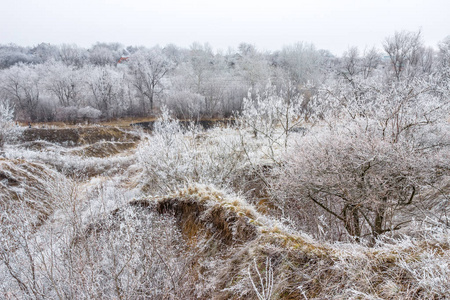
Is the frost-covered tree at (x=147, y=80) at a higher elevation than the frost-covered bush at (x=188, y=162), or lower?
higher

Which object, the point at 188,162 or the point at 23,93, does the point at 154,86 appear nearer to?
the point at 23,93

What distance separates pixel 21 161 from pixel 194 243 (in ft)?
56.8

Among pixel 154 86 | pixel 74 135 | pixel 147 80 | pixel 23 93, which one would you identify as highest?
pixel 147 80

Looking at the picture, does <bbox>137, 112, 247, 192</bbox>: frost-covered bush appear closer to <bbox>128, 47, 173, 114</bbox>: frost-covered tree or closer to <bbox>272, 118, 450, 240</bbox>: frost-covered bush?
<bbox>272, 118, 450, 240</bbox>: frost-covered bush

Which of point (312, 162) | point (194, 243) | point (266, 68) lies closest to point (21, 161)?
point (194, 243)

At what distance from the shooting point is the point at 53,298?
355 centimetres

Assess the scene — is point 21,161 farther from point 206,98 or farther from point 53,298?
point 206,98

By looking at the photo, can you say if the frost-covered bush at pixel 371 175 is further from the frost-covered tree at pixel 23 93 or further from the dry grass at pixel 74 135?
the frost-covered tree at pixel 23 93

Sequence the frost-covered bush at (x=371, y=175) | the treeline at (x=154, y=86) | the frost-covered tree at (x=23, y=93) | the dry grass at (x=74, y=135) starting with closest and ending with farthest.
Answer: the frost-covered bush at (x=371, y=175) < the dry grass at (x=74, y=135) < the treeline at (x=154, y=86) < the frost-covered tree at (x=23, y=93)

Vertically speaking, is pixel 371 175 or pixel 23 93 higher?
pixel 23 93

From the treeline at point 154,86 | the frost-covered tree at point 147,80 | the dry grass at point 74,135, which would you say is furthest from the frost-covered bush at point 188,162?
the frost-covered tree at point 147,80

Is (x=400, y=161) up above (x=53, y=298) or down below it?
above

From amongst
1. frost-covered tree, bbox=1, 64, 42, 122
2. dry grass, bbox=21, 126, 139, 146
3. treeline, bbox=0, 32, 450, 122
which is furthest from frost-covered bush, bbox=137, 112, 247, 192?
frost-covered tree, bbox=1, 64, 42, 122

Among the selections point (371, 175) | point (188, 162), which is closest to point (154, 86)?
point (188, 162)
